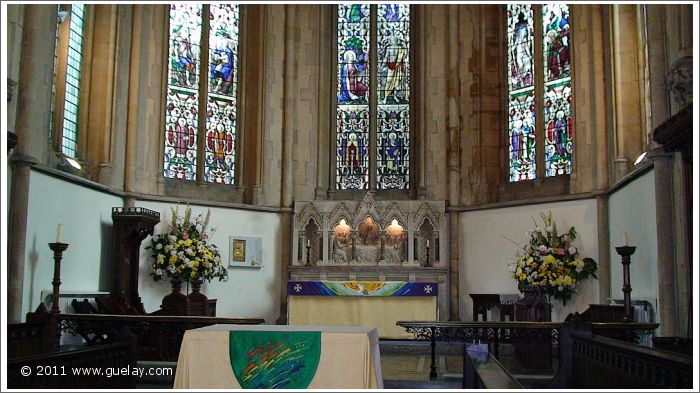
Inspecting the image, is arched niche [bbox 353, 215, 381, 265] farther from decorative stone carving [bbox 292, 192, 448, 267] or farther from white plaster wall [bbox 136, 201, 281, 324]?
white plaster wall [bbox 136, 201, 281, 324]

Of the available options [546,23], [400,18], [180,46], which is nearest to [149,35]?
Answer: [180,46]

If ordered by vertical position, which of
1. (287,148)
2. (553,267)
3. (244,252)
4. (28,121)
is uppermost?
(287,148)

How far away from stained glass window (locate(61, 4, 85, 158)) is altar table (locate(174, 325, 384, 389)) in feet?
24.1

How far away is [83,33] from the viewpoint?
12883mm

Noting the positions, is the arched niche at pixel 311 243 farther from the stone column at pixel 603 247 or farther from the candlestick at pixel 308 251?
the stone column at pixel 603 247

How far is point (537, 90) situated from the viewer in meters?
14.2

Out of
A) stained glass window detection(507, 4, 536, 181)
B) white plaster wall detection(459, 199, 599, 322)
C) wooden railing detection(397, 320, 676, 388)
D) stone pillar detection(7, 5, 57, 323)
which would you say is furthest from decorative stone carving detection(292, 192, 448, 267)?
stone pillar detection(7, 5, 57, 323)

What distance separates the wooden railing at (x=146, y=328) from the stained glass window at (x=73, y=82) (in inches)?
153

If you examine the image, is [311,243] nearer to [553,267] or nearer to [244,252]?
[244,252]

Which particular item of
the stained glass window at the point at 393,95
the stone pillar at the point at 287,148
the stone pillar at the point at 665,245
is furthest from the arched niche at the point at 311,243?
the stone pillar at the point at 665,245

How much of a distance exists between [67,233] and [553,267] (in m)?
7.33

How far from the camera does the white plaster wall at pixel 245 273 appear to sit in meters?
14.1

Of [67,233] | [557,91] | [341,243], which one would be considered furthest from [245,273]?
[557,91]

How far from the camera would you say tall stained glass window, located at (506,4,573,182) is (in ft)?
45.2
